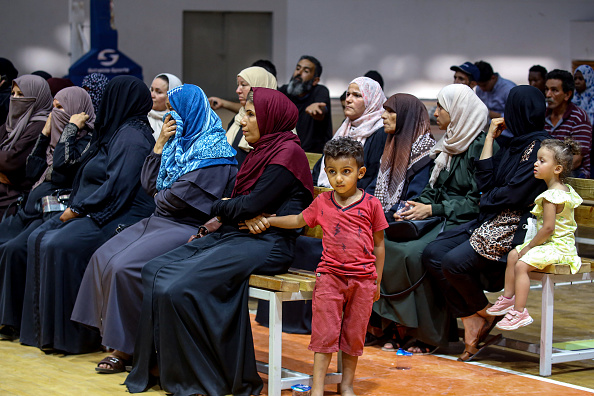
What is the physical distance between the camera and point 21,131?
621 centimetres

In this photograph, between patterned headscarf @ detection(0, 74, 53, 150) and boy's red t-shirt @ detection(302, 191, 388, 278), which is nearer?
boy's red t-shirt @ detection(302, 191, 388, 278)

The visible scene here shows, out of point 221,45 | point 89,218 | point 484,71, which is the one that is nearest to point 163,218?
point 89,218

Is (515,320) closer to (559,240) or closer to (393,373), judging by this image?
(559,240)

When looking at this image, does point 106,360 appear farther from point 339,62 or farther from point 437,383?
point 339,62

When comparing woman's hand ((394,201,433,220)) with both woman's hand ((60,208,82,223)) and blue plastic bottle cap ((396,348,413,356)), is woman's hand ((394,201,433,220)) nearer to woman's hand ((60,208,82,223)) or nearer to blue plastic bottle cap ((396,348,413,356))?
blue plastic bottle cap ((396,348,413,356))

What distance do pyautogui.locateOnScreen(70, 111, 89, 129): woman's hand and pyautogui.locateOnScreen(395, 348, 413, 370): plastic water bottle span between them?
2.60 meters

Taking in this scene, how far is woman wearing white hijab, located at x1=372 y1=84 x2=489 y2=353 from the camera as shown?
475 centimetres

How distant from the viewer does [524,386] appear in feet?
13.4

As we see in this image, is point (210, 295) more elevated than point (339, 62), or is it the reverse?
point (339, 62)

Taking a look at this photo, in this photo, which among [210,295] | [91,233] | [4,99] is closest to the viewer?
[210,295]

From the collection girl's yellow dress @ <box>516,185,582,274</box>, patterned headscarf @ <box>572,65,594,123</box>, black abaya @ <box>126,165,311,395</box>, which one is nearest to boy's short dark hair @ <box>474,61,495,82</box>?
patterned headscarf @ <box>572,65,594,123</box>

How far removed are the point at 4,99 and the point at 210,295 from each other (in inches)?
176

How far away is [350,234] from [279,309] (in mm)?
494

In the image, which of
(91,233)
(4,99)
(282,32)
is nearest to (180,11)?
(282,32)
